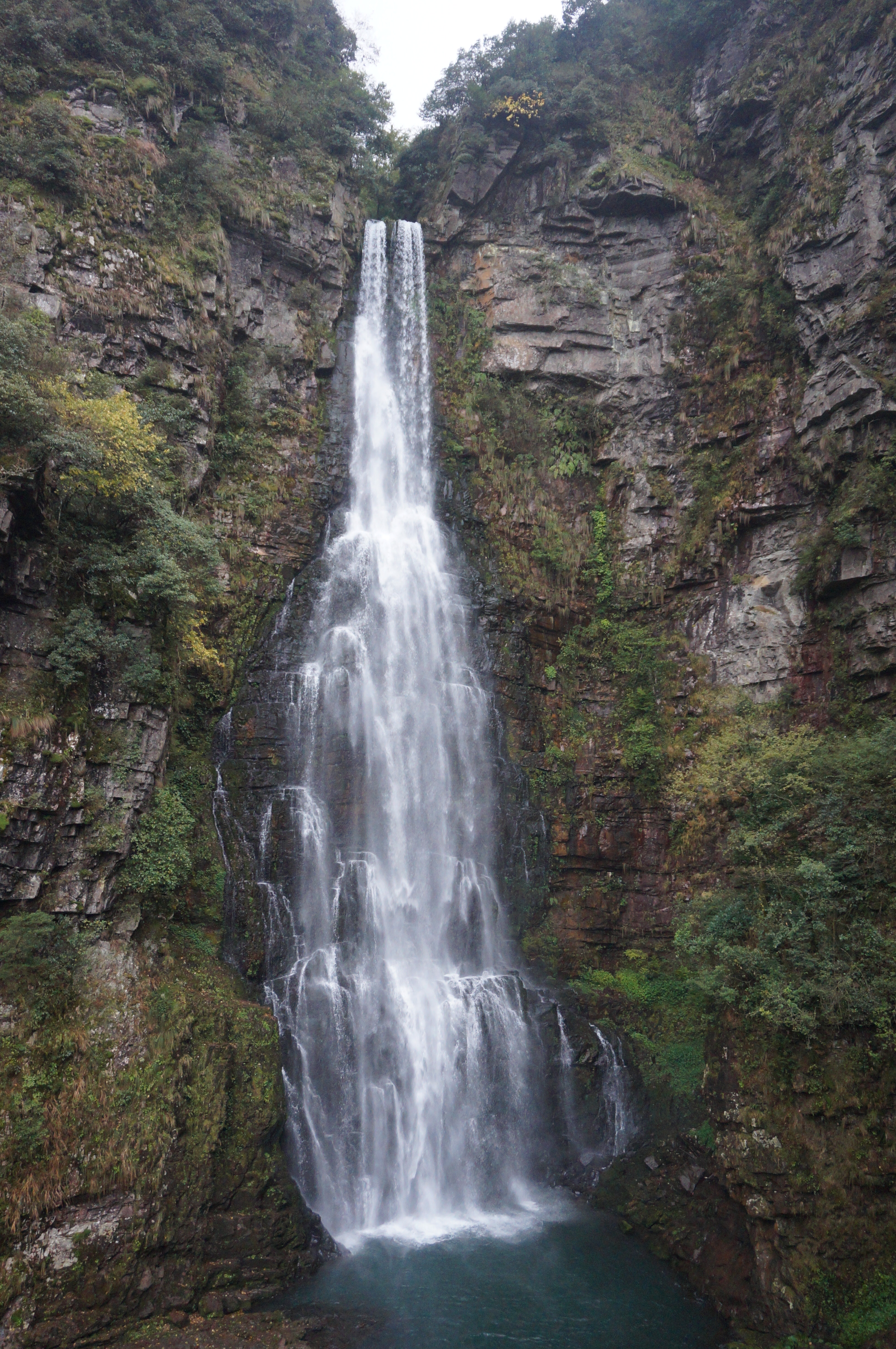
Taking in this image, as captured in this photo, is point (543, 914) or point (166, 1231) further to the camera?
point (543, 914)

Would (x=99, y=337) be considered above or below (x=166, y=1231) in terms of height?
above

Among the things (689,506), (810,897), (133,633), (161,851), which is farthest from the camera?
(689,506)

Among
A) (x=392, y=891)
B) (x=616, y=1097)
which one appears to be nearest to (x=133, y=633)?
(x=392, y=891)

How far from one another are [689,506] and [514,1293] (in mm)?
18175

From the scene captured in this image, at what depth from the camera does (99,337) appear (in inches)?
653

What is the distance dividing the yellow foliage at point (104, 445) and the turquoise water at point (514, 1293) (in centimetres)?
1282

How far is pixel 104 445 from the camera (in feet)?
41.0

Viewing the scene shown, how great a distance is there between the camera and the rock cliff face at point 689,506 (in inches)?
426

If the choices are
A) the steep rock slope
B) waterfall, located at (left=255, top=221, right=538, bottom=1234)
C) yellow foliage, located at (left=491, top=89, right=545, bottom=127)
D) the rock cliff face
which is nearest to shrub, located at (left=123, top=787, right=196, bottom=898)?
the steep rock slope

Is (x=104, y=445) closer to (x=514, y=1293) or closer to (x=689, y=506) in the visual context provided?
(x=514, y=1293)

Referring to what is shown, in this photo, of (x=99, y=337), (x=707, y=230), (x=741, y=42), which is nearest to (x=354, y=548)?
(x=99, y=337)

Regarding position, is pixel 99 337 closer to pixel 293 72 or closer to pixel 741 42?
pixel 293 72

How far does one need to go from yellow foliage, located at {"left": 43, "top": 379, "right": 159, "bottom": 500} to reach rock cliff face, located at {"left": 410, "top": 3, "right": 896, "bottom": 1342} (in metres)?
10.3

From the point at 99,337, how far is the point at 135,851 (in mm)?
11637
